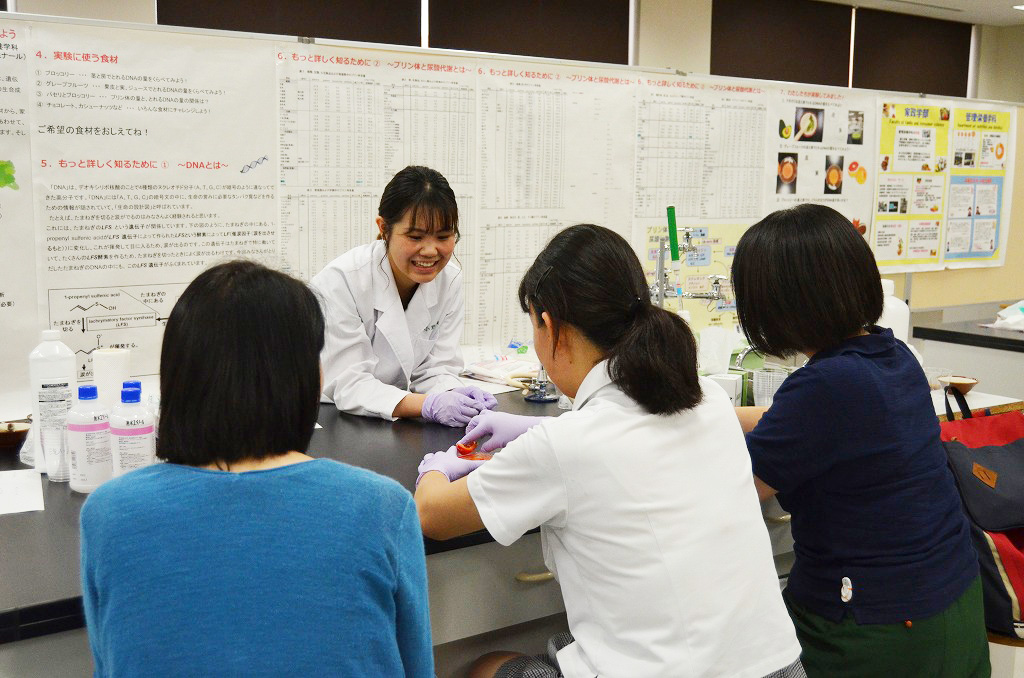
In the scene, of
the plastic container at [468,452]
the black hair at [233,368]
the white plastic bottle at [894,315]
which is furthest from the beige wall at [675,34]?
the black hair at [233,368]

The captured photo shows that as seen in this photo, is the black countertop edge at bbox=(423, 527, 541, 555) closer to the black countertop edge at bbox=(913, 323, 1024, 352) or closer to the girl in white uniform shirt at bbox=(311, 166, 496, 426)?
the girl in white uniform shirt at bbox=(311, 166, 496, 426)

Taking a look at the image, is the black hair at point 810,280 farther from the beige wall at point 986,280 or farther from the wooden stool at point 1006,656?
the beige wall at point 986,280

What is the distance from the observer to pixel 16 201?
218 centimetres

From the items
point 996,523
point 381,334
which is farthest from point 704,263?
point 996,523

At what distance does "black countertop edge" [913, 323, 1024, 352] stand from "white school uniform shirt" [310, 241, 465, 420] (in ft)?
7.01

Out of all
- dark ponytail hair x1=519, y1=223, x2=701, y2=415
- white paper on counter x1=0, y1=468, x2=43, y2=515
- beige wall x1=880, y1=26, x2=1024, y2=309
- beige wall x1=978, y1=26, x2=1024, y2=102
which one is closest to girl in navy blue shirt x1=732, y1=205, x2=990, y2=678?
dark ponytail hair x1=519, y1=223, x2=701, y2=415

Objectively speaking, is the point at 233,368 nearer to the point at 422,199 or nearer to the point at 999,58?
the point at 422,199

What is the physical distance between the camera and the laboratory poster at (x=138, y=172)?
2221 millimetres

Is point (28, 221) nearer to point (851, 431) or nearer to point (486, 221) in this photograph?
point (486, 221)

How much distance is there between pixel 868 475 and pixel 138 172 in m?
1.96

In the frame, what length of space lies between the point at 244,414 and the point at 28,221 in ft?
5.53

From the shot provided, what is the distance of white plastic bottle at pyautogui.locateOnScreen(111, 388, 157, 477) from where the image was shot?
1.45 m

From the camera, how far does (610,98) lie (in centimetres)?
315

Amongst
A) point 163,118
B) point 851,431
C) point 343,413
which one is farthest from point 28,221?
point 851,431
